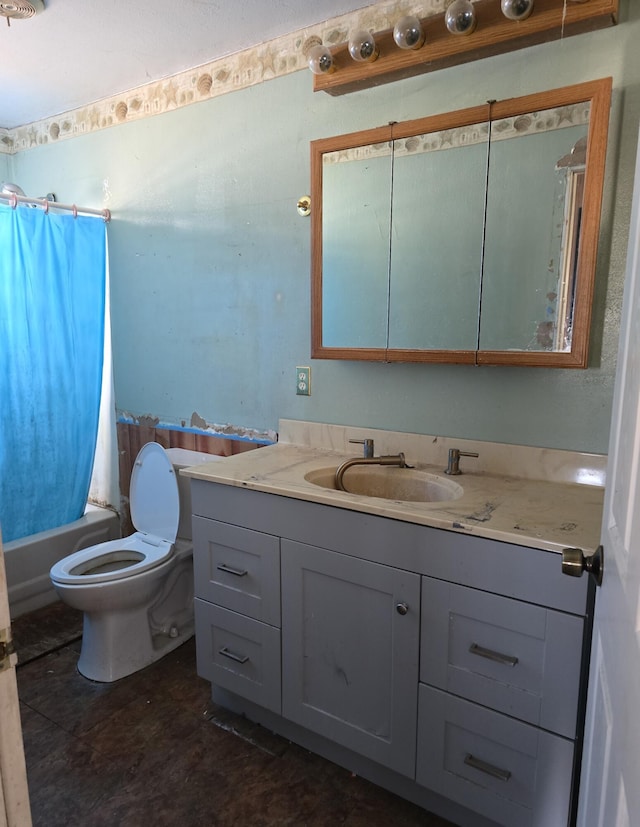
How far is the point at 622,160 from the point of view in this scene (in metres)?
1.38

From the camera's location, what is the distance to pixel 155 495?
224 centimetres

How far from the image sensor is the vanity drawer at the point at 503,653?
1147 mm

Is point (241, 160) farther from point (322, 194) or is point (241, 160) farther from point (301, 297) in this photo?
point (301, 297)

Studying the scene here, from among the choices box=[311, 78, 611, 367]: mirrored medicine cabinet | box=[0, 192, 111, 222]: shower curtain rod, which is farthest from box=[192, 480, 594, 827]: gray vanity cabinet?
box=[0, 192, 111, 222]: shower curtain rod

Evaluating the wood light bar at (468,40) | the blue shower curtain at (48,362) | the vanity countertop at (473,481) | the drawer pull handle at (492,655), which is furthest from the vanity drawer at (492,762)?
the blue shower curtain at (48,362)

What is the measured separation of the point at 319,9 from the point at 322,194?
575 millimetres

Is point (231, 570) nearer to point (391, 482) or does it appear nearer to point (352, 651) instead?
point (352, 651)

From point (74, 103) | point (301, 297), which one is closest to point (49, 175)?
point (74, 103)

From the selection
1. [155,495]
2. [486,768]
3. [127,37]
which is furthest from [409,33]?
[486,768]

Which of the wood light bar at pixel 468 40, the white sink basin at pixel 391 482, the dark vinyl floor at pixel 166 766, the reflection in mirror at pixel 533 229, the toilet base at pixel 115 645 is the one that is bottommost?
the dark vinyl floor at pixel 166 766

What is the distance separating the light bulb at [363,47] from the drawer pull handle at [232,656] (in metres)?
1.93

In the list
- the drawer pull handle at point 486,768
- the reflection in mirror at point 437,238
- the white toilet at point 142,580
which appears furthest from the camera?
the white toilet at point 142,580

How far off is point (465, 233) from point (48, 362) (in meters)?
1.94

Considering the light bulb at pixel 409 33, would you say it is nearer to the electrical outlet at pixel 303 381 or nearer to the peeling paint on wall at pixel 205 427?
the electrical outlet at pixel 303 381
